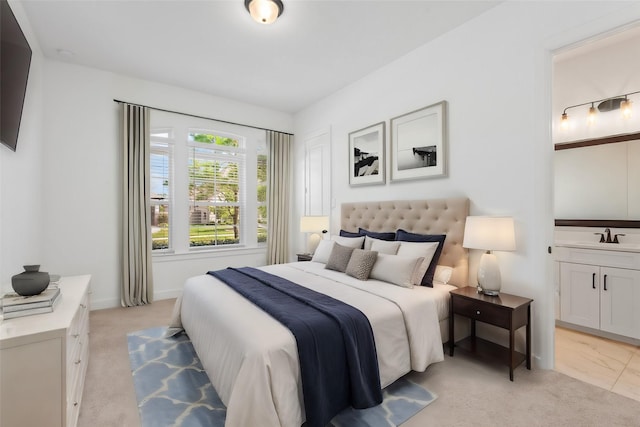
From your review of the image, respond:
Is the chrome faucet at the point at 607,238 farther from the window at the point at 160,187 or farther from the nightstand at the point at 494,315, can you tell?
the window at the point at 160,187

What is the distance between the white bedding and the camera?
1445mm

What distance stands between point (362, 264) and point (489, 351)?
1.27 meters

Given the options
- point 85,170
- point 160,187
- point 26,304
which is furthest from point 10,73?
point 160,187

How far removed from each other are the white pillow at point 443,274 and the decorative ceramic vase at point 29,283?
2.93 meters

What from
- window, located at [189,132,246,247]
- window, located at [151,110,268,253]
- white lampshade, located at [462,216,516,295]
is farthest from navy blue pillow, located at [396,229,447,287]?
window, located at [189,132,246,247]

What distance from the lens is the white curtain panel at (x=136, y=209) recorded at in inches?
151

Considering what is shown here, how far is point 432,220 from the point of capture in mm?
3002

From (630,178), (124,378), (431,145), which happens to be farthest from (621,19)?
(124,378)

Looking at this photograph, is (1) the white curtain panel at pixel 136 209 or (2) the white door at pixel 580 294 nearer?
(2) the white door at pixel 580 294

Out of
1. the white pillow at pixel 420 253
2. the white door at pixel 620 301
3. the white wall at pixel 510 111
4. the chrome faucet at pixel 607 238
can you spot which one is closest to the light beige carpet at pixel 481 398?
the white wall at pixel 510 111

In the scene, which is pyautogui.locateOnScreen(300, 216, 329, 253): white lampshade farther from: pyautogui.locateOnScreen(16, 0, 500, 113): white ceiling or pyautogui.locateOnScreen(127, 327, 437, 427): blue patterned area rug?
pyautogui.locateOnScreen(127, 327, 437, 427): blue patterned area rug

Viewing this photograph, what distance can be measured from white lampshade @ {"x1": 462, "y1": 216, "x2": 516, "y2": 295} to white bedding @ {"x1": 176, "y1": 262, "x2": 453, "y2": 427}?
0.34 meters

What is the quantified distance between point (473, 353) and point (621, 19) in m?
2.64

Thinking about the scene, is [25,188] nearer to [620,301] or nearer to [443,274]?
[443,274]
